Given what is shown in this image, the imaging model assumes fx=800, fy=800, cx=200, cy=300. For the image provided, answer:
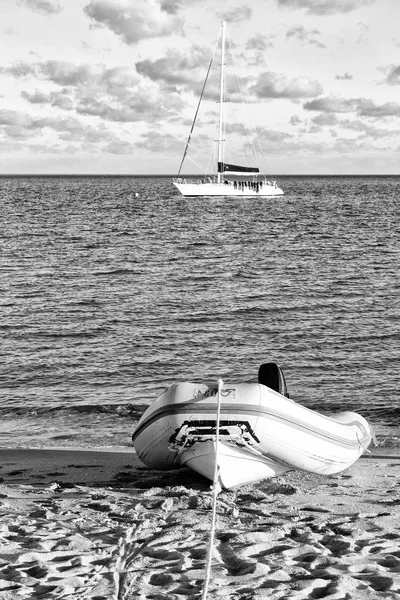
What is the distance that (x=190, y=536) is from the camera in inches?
263

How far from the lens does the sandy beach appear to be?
18.7ft

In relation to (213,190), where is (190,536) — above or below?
below

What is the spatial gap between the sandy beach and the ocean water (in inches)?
105

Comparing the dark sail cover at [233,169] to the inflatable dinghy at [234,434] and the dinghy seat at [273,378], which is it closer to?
the dinghy seat at [273,378]

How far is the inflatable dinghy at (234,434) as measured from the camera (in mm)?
8094

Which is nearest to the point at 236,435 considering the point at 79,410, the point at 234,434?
the point at 234,434

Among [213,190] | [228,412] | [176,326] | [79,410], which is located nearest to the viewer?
[228,412]

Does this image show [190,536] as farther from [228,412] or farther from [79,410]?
[79,410]

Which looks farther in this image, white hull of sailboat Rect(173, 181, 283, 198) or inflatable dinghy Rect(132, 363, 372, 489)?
white hull of sailboat Rect(173, 181, 283, 198)

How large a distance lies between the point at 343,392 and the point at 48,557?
884cm

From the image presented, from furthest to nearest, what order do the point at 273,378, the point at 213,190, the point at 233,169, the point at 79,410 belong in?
the point at 213,190
the point at 233,169
the point at 79,410
the point at 273,378

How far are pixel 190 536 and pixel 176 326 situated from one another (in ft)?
43.1

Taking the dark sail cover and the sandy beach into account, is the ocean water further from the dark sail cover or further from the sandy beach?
the dark sail cover

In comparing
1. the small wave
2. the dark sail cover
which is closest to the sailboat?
the dark sail cover
